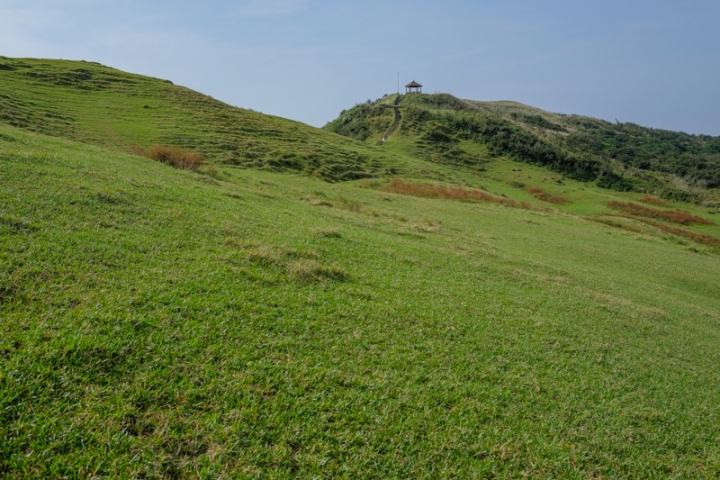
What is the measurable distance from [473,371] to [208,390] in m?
3.99

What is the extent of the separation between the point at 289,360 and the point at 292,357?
3.7 inches

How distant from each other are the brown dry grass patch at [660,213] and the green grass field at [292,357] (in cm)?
4380

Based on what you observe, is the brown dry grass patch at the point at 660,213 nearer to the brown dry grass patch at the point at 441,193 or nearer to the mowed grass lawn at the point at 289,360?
the brown dry grass patch at the point at 441,193

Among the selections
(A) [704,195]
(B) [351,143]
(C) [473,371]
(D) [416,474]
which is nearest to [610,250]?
(C) [473,371]

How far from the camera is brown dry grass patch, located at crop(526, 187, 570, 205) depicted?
52.4 m

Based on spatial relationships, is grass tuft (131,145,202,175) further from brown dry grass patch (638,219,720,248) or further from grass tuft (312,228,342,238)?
brown dry grass patch (638,219,720,248)

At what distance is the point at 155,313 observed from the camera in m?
5.30

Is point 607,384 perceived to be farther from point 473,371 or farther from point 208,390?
point 208,390

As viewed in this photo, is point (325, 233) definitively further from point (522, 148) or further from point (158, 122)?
point (522, 148)

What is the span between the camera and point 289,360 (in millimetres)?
5129

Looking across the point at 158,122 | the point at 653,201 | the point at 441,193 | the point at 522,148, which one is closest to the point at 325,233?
the point at 441,193

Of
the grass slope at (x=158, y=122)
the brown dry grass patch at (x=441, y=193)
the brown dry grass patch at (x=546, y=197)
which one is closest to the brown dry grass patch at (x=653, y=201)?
the brown dry grass patch at (x=546, y=197)

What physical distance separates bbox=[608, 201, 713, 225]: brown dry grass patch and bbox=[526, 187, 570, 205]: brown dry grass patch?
601cm

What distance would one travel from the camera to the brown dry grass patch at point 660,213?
46.5 metres
